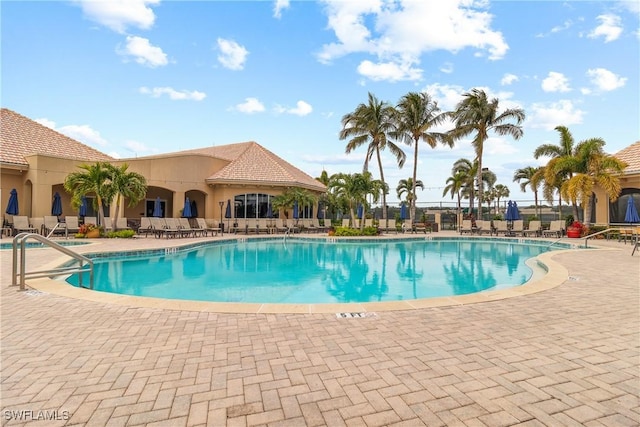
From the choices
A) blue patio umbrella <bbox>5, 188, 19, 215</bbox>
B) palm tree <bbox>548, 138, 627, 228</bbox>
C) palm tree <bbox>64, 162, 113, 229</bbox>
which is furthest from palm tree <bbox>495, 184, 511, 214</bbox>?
blue patio umbrella <bbox>5, 188, 19, 215</bbox>

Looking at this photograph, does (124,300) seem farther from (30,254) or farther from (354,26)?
(354,26)

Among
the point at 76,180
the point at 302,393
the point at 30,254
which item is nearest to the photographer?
the point at 302,393

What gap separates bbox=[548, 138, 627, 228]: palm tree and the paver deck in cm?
1613

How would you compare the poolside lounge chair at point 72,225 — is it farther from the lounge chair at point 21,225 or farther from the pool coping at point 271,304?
the pool coping at point 271,304

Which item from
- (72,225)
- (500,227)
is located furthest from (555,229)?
(72,225)

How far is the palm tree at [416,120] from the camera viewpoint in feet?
79.6

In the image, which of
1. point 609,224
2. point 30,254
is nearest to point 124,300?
point 30,254

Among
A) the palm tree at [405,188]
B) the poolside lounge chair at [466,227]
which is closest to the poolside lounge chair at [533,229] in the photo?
the poolside lounge chair at [466,227]

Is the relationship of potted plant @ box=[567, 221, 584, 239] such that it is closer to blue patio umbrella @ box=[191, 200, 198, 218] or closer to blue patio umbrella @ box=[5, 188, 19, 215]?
blue patio umbrella @ box=[191, 200, 198, 218]

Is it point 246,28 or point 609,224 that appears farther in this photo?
point 609,224

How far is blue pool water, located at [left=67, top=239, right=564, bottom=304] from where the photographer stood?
7562 millimetres

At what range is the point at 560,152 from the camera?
21.3 meters

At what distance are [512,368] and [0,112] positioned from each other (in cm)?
2881

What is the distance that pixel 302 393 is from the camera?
2.52 metres
